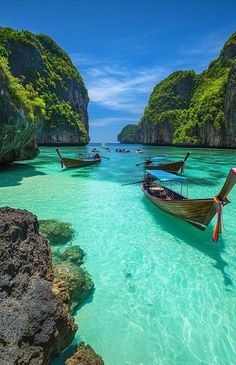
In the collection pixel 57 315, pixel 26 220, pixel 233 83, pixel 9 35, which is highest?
pixel 9 35

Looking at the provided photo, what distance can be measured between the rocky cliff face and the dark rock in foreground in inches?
2949

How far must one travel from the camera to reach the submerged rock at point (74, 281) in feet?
19.7

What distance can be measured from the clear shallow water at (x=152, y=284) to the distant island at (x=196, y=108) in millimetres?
67967

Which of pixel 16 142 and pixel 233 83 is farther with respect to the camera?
pixel 233 83

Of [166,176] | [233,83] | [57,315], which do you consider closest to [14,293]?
[57,315]

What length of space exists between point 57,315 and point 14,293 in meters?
0.79

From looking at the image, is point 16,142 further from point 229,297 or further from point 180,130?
point 180,130

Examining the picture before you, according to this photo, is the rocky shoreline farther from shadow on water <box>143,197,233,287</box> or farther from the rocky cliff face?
the rocky cliff face

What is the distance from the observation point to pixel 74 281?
6.23 metres

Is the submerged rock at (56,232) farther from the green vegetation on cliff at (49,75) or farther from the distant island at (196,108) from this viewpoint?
the distant island at (196,108)

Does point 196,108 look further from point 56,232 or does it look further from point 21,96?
point 56,232

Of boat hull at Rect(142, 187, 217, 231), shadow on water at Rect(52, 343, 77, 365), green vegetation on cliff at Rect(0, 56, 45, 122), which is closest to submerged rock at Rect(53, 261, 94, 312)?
shadow on water at Rect(52, 343, 77, 365)

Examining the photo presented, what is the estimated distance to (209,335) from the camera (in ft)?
17.5

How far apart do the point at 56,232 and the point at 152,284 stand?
13.1 ft
